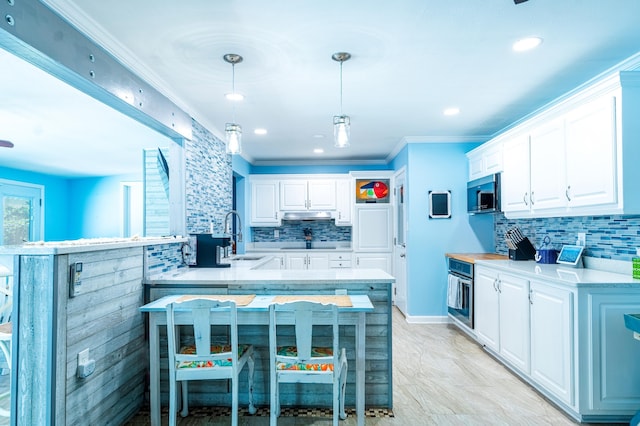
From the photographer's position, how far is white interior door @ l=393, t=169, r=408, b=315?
5004 millimetres

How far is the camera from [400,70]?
265 centimetres

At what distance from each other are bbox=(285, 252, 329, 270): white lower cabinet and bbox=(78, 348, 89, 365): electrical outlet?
12.7ft

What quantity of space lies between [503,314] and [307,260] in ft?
10.5

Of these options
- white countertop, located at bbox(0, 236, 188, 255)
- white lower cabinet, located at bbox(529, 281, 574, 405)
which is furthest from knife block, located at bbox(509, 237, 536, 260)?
white countertop, located at bbox(0, 236, 188, 255)

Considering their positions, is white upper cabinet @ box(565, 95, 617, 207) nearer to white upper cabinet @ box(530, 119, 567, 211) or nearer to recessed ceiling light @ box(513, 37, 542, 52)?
white upper cabinet @ box(530, 119, 567, 211)

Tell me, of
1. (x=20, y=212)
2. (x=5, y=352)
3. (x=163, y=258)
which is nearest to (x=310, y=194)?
(x=163, y=258)

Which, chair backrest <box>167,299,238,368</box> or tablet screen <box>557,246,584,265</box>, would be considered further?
tablet screen <box>557,246,584,265</box>

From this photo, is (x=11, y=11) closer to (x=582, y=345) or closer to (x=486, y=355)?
(x=582, y=345)

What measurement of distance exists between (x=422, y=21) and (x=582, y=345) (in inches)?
89.6

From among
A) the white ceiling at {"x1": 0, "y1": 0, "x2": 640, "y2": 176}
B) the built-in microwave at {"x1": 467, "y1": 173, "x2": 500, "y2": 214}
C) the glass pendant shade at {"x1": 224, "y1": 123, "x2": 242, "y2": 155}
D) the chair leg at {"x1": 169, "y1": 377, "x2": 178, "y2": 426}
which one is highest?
the white ceiling at {"x1": 0, "y1": 0, "x2": 640, "y2": 176}

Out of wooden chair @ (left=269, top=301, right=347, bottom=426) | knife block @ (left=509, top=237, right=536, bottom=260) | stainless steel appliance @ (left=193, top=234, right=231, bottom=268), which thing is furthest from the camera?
knife block @ (left=509, top=237, right=536, bottom=260)

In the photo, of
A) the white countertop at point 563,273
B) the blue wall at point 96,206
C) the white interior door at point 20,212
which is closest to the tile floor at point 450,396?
the white countertop at point 563,273

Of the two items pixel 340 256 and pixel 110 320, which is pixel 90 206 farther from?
pixel 110 320

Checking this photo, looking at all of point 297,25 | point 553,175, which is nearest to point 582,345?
point 553,175
